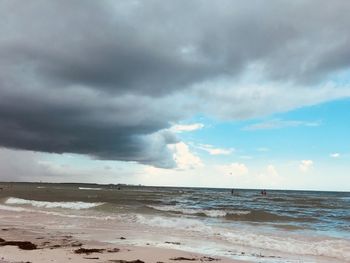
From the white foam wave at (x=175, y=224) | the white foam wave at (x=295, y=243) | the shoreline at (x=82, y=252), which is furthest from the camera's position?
the white foam wave at (x=175, y=224)

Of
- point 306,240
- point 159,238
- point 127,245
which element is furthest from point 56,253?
point 306,240

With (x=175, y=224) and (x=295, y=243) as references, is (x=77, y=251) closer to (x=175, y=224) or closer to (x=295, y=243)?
(x=295, y=243)

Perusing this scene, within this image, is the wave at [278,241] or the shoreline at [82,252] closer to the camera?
the shoreline at [82,252]

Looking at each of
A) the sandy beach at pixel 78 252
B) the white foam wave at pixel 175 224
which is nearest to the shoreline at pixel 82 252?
the sandy beach at pixel 78 252

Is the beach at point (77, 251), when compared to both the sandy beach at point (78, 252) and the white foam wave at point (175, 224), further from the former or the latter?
the white foam wave at point (175, 224)

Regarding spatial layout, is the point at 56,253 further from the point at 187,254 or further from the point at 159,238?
the point at 159,238

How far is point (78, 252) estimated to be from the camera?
1240 centimetres

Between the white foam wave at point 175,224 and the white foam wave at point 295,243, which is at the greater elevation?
the white foam wave at point 175,224

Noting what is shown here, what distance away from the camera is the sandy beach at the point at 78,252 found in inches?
448

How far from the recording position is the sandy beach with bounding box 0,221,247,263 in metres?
11.4

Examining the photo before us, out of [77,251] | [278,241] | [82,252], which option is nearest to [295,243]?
[278,241]

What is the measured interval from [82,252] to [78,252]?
0.12 meters

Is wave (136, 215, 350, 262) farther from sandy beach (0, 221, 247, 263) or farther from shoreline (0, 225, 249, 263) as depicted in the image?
sandy beach (0, 221, 247, 263)

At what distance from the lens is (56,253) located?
475 inches
